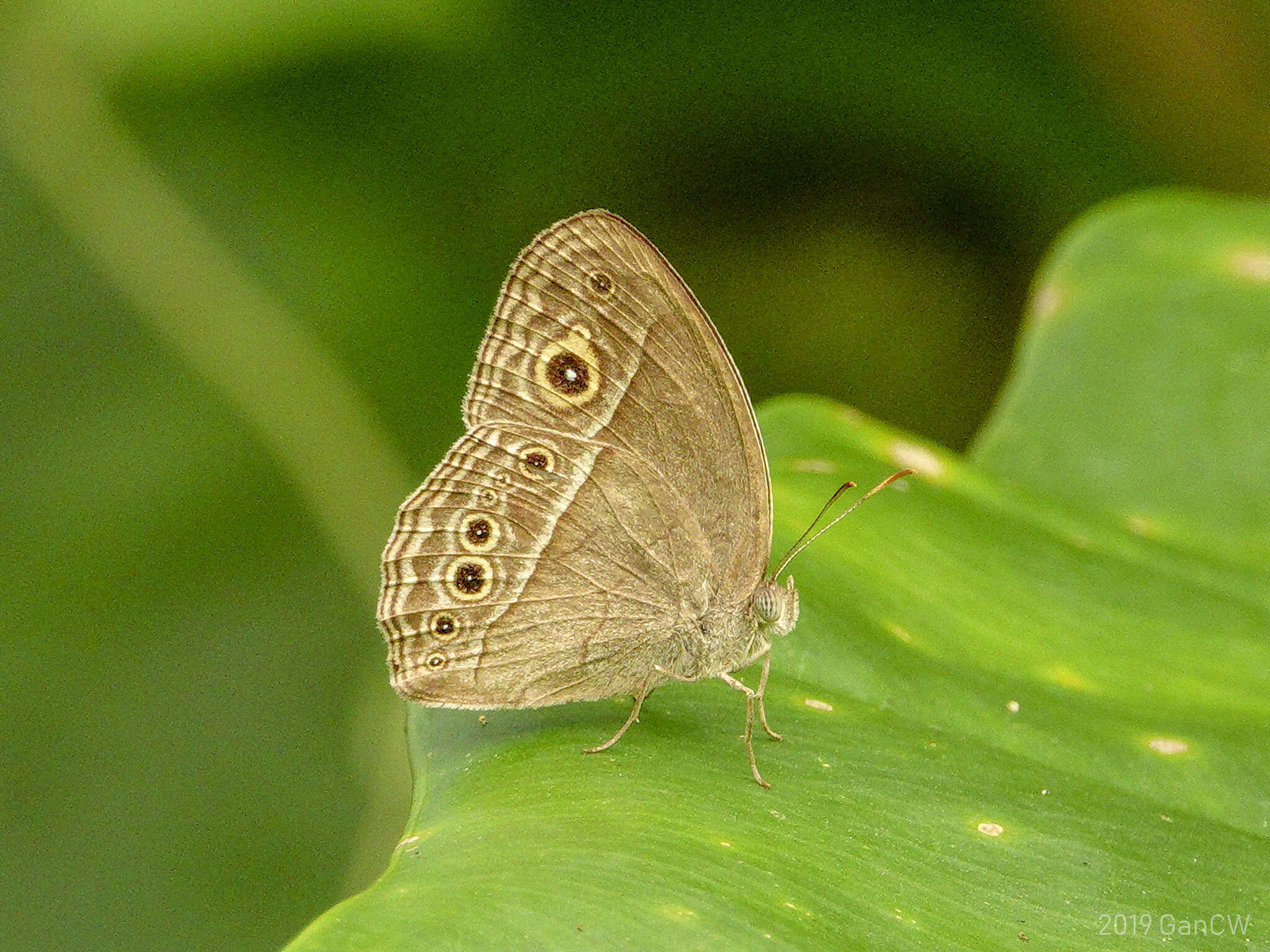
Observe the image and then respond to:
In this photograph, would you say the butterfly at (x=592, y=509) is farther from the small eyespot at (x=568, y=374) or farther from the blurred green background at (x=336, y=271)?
the blurred green background at (x=336, y=271)

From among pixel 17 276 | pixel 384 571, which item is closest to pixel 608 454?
pixel 384 571

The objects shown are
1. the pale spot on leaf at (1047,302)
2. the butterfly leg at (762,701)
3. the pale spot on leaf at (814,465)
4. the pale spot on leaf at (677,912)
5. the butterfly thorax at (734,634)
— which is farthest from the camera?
the pale spot on leaf at (1047,302)

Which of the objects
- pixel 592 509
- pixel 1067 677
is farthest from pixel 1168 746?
pixel 592 509

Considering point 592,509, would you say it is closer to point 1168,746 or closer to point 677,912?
point 677,912

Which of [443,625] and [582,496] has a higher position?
[582,496]

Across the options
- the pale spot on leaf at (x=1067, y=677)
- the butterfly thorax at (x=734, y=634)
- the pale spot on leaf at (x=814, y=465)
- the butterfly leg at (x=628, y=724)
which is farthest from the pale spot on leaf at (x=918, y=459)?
the butterfly leg at (x=628, y=724)
